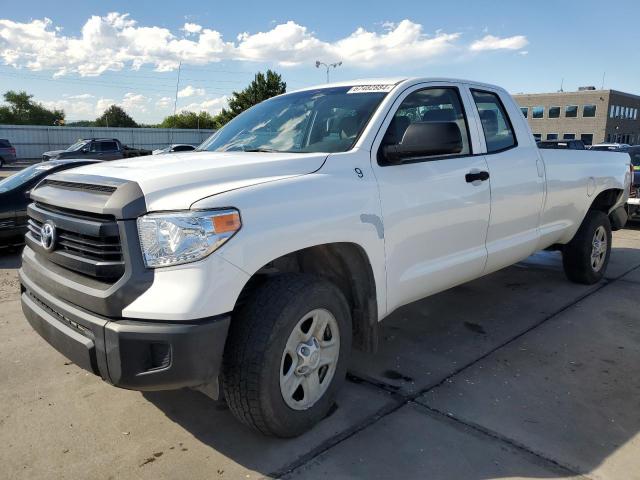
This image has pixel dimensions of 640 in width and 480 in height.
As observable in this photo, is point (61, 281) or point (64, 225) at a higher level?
point (64, 225)

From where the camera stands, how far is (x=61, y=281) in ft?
8.81

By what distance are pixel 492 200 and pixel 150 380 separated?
2738 mm

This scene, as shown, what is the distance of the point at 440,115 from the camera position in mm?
3887

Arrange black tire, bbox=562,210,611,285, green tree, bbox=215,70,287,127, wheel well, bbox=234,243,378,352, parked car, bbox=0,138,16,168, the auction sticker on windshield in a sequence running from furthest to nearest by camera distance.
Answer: green tree, bbox=215,70,287,127 < parked car, bbox=0,138,16,168 < black tire, bbox=562,210,611,285 < the auction sticker on windshield < wheel well, bbox=234,243,378,352

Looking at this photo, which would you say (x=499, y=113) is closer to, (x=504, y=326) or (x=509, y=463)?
(x=504, y=326)

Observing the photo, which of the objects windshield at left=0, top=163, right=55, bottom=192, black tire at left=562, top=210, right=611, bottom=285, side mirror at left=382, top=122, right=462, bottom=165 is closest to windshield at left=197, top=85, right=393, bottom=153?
side mirror at left=382, top=122, right=462, bottom=165

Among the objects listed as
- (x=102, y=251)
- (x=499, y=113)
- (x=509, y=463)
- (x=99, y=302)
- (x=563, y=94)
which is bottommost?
(x=509, y=463)

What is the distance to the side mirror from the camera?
123 inches

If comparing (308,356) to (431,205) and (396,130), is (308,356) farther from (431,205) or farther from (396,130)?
(396,130)

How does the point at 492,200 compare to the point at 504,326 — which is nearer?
the point at 492,200

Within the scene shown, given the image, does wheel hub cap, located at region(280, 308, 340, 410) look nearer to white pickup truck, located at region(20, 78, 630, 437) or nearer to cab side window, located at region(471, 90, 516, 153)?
white pickup truck, located at region(20, 78, 630, 437)

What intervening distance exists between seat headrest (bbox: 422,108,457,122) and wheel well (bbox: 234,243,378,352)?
131cm

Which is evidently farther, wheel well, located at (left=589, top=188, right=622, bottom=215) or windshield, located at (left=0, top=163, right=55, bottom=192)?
windshield, located at (left=0, top=163, right=55, bottom=192)

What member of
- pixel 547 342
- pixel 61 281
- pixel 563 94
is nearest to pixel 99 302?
pixel 61 281
